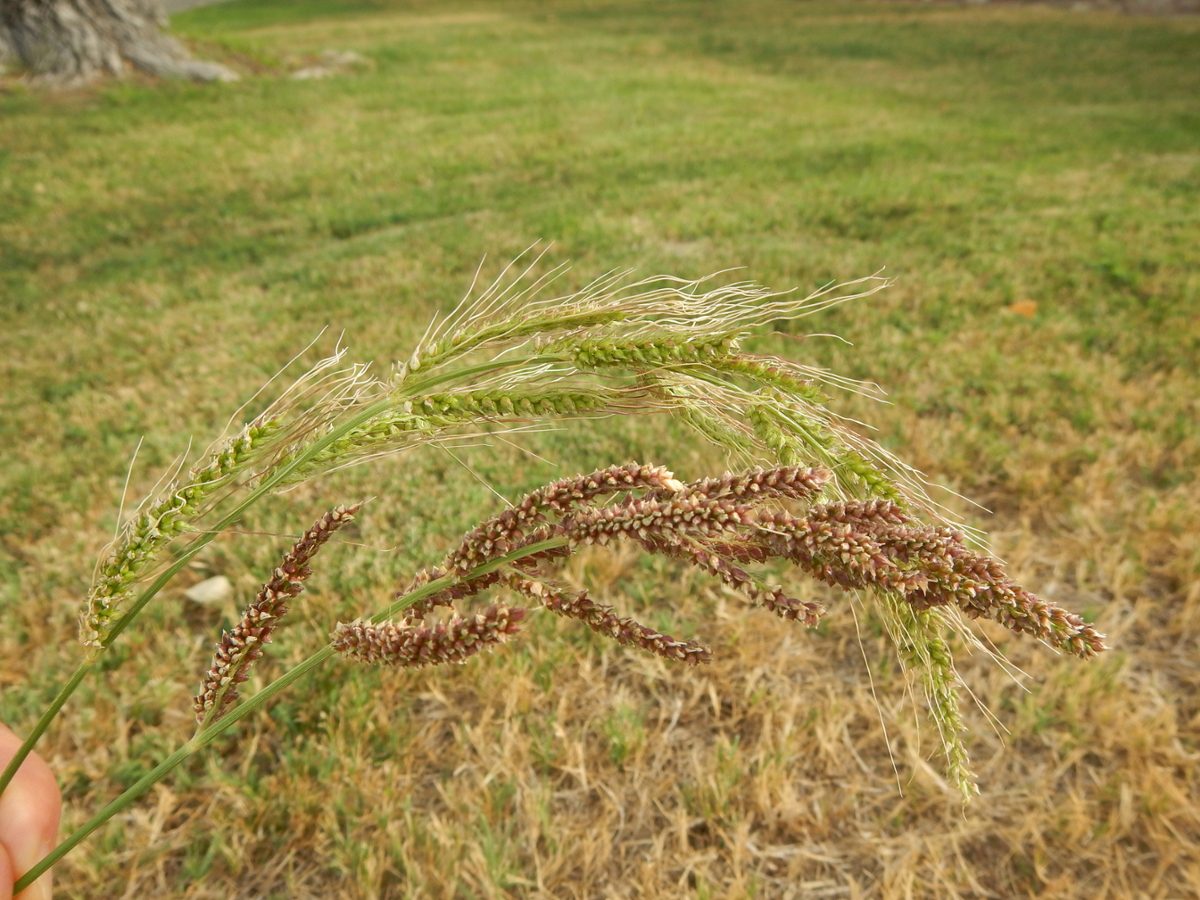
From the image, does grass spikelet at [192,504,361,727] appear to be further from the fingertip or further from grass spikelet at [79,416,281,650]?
the fingertip

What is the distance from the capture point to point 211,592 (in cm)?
337

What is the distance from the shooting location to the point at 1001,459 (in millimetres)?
3984

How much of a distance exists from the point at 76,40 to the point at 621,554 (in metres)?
14.3

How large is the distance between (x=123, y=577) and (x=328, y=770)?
179 cm

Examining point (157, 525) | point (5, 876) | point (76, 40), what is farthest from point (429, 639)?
point (76, 40)

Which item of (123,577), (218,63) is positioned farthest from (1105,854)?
(218,63)

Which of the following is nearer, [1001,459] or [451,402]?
[451,402]

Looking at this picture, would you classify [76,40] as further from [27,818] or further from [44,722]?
[44,722]

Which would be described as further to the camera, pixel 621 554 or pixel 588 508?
pixel 621 554

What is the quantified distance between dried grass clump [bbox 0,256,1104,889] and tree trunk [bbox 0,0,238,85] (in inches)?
598

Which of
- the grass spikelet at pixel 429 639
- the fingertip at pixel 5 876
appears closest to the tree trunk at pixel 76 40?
the fingertip at pixel 5 876

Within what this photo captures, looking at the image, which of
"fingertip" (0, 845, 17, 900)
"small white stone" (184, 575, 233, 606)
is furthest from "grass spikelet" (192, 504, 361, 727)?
"small white stone" (184, 575, 233, 606)

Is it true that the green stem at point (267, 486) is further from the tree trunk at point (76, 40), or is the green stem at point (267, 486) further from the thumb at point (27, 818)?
the tree trunk at point (76, 40)

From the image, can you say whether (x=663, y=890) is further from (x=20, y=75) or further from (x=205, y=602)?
(x=20, y=75)
